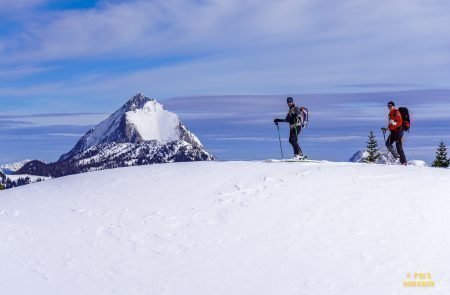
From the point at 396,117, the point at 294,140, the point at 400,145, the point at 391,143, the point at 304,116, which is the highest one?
the point at 304,116

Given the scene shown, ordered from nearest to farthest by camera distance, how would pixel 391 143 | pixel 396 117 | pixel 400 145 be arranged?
1. pixel 396 117
2. pixel 400 145
3. pixel 391 143

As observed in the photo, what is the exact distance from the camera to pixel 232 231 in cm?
1797

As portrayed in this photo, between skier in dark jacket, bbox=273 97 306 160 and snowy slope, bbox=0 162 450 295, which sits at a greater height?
skier in dark jacket, bbox=273 97 306 160

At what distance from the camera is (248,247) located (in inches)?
666

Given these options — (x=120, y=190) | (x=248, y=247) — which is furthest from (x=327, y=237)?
(x=120, y=190)

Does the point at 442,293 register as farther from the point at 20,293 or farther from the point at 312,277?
the point at 20,293

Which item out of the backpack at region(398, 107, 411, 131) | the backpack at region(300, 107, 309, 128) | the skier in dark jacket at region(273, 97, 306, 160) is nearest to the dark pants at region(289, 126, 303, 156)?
the skier in dark jacket at region(273, 97, 306, 160)

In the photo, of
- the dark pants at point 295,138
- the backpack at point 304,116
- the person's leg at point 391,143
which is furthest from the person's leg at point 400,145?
the dark pants at point 295,138

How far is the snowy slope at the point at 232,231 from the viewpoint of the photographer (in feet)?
50.2

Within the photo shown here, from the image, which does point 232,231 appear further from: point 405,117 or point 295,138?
point 405,117

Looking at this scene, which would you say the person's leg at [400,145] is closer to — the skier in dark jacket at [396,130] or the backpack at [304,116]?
the skier in dark jacket at [396,130]

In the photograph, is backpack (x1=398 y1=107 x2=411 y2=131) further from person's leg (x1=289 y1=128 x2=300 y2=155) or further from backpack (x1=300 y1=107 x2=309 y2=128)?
person's leg (x1=289 y1=128 x2=300 y2=155)

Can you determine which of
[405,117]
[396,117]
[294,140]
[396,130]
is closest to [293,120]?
[294,140]

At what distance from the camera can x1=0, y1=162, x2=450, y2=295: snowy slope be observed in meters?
15.3
